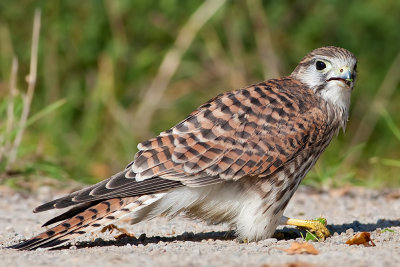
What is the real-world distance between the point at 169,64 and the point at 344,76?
3.53 metres

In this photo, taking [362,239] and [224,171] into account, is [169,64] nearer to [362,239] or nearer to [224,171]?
[224,171]

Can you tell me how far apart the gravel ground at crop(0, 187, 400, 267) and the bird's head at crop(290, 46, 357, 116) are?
0.90 meters

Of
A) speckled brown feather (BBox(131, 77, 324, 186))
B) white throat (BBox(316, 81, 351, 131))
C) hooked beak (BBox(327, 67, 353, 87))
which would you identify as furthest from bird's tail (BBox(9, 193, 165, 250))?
hooked beak (BBox(327, 67, 353, 87))

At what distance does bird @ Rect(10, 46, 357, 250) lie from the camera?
4496mm

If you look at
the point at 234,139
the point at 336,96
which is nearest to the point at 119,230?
the point at 234,139

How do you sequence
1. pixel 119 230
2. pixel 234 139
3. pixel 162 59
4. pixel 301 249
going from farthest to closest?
pixel 162 59
pixel 119 230
pixel 234 139
pixel 301 249

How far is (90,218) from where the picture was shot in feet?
14.7

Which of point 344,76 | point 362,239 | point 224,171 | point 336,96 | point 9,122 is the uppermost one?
point 9,122

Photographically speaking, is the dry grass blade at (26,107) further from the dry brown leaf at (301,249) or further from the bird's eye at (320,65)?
the dry brown leaf at (301,249)

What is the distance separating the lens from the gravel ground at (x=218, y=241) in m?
3.82

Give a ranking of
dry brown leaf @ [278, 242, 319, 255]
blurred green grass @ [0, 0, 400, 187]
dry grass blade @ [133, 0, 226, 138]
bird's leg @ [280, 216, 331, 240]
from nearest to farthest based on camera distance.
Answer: dry brown leaf @ [278, 242, 319, 255]
bird's leg @ [280, 216, 331, 240]
blurred green grass @ [0, 0, 400, 187]
dry grass blade @ [133, 0, 226, 138]

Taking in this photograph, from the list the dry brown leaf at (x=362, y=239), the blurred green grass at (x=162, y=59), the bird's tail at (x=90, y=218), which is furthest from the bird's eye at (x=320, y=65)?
the blurred green grass at (x=162, y=59)

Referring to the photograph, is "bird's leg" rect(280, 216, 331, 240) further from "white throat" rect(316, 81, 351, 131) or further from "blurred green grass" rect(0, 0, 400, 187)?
"blurred green grass" rect(0, 0, 400, 187)

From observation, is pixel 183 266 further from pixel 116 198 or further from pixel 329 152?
pixel 329 152
